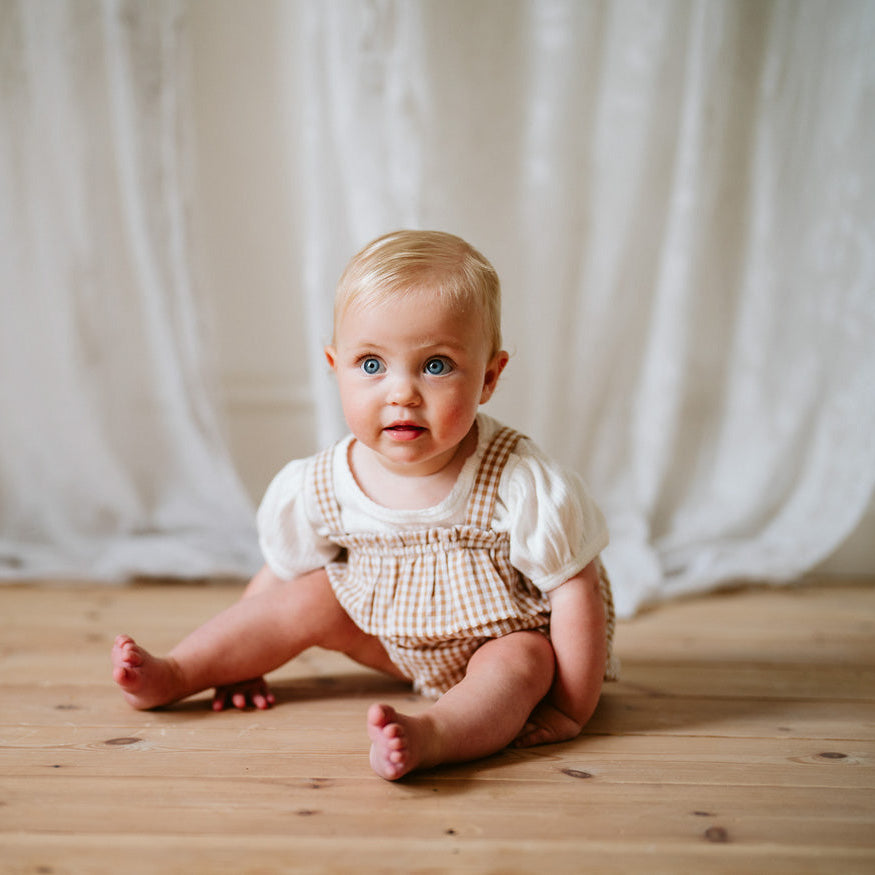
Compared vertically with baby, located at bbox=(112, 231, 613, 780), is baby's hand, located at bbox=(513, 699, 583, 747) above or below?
below

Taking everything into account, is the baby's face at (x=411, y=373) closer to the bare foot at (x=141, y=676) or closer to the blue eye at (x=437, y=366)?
the blue eye at (x=437, y=366)

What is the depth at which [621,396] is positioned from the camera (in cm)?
177

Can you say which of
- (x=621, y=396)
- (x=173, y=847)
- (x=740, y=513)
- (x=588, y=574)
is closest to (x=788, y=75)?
(x=621, y=396)

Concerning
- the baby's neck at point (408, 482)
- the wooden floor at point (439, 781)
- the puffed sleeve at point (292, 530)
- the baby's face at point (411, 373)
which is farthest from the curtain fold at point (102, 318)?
the baby's face at point (411, 373)

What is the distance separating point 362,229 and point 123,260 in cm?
46

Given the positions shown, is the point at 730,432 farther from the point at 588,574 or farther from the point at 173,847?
the point at 173,847

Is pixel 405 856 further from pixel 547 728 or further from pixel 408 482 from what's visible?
pixel 408 482

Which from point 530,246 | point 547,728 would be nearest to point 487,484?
point 547,728

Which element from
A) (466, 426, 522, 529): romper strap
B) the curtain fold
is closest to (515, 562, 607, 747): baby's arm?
(466, 426, 522, 529): romper strap

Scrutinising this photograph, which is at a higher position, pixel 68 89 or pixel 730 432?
pixel 68 89

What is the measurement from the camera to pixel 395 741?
0.87m

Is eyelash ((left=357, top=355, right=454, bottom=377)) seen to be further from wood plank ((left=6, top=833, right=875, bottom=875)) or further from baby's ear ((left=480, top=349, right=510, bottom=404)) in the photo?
wood plank ((left=6, top=833, right=875, bottom=875))

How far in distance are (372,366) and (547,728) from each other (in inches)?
16.2

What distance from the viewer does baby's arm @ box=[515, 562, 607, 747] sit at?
3.32 feet
